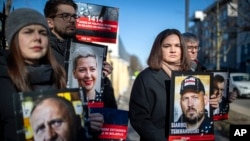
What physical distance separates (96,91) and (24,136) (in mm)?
1161

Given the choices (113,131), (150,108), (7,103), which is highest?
(7,103)

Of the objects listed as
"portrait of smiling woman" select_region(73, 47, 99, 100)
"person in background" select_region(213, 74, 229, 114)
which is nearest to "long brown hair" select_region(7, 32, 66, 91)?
"portrait of smiling woman" select_region(73, 47, 99, 100)

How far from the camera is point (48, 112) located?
6.49 ft

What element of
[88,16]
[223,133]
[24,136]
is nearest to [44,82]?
[24,136]

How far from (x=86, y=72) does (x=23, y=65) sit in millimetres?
811

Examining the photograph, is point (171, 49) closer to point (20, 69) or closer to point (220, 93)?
point (220, 93)

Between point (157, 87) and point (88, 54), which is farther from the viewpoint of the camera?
point (157, 87)

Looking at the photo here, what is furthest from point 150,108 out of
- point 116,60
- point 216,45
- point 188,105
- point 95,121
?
point 216,45

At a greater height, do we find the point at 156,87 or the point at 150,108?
the point at 156,87

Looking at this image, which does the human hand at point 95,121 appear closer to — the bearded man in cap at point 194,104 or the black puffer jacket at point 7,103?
the black puffer jacket at point 7,103

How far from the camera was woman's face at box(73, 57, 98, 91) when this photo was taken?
283 cm

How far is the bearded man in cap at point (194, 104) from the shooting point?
9.66ft

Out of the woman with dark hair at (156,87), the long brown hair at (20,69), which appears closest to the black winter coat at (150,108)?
the woman with dark hair at (156,87)

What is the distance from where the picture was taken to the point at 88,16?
3889mm
